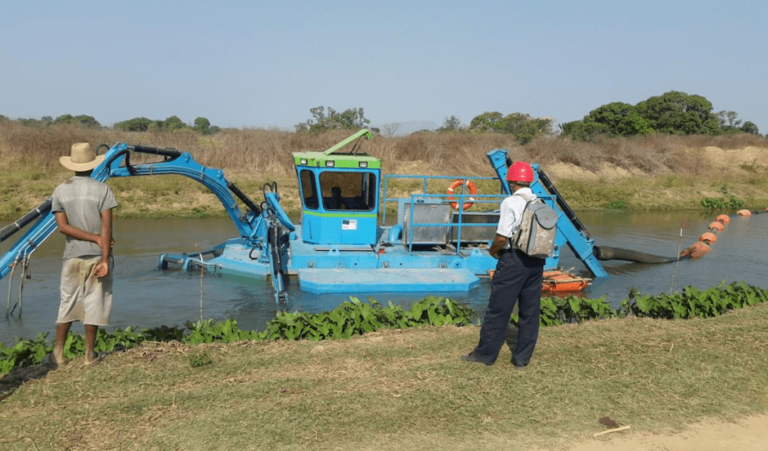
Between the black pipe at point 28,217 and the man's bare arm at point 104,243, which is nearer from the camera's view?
the man's bare arm at point 104,243

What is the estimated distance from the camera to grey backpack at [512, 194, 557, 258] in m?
4.71

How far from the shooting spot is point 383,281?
10211 mm

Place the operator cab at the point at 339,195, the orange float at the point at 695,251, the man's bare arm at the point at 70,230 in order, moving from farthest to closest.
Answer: the orange float at the point at 695,251
the operator cab at the point at 339,195
the man's bare arm at the point at 70,230

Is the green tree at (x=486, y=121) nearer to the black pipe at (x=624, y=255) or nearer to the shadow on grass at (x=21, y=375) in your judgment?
the black pipe at (x=624, y=255)

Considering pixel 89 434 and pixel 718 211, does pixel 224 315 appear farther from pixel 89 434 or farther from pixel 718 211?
pixel 718 211

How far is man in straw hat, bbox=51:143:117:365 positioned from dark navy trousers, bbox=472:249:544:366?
312cm

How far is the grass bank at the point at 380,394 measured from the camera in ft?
12.5

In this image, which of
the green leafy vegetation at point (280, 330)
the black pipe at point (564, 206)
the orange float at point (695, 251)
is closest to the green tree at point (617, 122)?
the orange float at point (695, 251)

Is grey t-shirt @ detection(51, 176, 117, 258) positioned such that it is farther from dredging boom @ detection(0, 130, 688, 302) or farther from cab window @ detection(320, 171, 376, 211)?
cab window @ detection(320, 171, 376, 211)

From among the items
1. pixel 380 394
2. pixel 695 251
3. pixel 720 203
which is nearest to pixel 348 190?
pixel 380 394

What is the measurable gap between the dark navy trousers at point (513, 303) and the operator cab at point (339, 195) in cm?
617

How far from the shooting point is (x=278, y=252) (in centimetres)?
1009

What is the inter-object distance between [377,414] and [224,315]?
5485mm

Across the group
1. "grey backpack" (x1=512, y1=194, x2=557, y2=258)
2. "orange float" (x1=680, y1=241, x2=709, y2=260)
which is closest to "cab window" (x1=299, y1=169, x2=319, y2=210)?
"grey backpack" (x1=512, y1=194, x2=557, y2=258)
